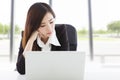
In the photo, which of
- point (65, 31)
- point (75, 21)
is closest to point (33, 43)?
point (65, 31)

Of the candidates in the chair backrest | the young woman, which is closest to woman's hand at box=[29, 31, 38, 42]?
the young woman

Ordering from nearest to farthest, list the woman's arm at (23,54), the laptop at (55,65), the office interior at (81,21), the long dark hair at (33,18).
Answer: the laptop at (55,65) < the woman's arm at (23,54) < the long dark hair at (33,18) < the office interior at (81,21)

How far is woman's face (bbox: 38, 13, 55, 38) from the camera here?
1.56 meters

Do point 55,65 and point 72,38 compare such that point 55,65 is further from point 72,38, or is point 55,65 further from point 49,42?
point 72,38

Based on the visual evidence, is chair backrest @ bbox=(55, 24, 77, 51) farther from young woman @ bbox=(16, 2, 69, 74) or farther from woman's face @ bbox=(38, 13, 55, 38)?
woman's face @ bbox=(38, 13, 55, 38)

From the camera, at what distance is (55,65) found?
0.99 metres

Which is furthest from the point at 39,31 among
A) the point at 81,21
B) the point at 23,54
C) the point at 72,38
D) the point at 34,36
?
the point at 81,21

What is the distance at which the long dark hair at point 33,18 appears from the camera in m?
1.51

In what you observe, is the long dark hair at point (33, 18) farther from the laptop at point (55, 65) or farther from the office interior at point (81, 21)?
the office interior at point (81, 21)

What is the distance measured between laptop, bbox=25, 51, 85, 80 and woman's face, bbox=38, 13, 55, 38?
0.59m

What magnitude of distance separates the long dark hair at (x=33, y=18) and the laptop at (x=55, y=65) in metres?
0.54

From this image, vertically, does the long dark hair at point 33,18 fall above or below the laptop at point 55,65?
above

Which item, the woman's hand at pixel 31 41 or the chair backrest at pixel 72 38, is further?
the chair backrest at pixel 72 38

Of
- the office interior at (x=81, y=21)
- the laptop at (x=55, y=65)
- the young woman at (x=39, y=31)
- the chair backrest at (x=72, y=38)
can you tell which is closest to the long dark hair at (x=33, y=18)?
the young woman at (x=39, y=31)
